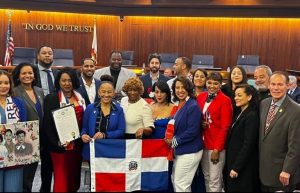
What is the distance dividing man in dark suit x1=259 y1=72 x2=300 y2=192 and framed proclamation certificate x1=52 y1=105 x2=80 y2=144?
190 cm

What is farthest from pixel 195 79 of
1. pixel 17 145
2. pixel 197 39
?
pixel 197 39

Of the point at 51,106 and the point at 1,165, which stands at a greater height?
the point at 51,106

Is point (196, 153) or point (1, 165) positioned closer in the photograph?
point (1, 165)

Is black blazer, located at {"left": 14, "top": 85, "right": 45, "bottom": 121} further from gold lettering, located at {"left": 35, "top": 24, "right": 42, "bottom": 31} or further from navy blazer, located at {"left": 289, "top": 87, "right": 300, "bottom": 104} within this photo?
gold lettering, located at {"left": 35, "top": 24, "right": 42, "bottom": 31}

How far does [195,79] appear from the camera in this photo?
4527 mm

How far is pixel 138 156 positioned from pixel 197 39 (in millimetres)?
10832

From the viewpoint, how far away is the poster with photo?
3574 mm

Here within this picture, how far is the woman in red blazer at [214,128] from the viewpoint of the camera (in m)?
3.98

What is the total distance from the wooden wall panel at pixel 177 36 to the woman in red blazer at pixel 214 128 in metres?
10.3

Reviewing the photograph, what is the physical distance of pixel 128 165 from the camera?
13.6ft

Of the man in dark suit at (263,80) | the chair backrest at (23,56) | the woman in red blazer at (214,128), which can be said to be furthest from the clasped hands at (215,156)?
the chair backrest at (23,56)

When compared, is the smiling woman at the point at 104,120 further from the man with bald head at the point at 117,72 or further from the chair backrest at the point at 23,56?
the chair backrest at the point at 23,56

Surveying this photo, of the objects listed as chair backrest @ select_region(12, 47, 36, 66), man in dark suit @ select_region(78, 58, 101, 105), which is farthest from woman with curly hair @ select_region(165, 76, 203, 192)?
chair backrest @ select_region(12, 47, 36, 66)

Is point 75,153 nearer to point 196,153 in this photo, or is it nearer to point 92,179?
point 92,179
